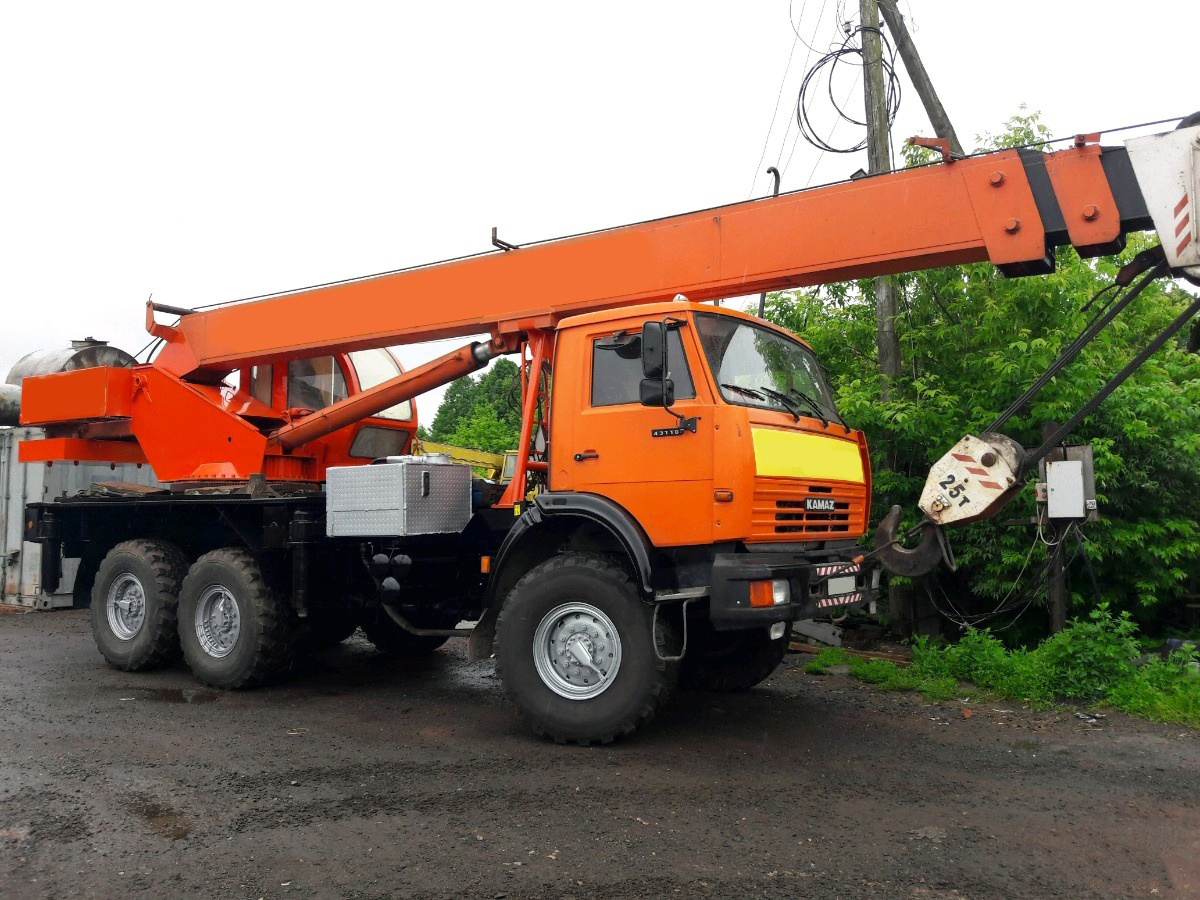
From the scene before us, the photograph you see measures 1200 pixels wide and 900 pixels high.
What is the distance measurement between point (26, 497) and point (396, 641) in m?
6.95

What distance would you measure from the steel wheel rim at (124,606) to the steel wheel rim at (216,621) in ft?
3.24

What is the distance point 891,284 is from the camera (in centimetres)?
994

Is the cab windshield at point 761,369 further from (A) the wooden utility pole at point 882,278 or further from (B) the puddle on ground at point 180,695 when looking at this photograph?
(B) the puddle on ground at point 180,695

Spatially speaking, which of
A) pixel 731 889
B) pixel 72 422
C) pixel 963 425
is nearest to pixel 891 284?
pixel 963 425

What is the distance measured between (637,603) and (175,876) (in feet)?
9.58

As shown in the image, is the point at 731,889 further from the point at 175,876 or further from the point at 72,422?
the point at 72,422

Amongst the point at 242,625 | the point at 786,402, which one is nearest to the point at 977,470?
the point at 786,402

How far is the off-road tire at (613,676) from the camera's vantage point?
601cm

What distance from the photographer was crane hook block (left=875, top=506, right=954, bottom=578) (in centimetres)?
669

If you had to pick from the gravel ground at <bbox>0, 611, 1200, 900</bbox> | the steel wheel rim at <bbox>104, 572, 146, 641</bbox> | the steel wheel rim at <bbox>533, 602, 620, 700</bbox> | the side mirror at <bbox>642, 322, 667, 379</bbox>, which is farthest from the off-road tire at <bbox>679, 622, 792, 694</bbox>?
the steel wheel rim at <bbox>104, 572, 146, 641</bbox>

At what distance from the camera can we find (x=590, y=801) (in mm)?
5086

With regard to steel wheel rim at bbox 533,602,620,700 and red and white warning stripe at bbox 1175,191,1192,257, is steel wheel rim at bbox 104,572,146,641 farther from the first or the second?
red and white warning stripe at bbox 1175,191,1192,257

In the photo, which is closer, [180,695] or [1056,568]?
[180,695]

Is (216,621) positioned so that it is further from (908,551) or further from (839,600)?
(908,551)
